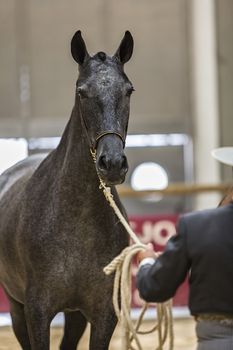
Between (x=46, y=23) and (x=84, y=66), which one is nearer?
(x=84, y=66)

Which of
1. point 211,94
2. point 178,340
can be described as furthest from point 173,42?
point 178,340

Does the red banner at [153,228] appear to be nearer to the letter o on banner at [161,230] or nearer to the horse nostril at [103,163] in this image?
the letter o on banner at [161,230]

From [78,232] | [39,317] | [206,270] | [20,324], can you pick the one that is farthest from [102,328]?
[206,270]

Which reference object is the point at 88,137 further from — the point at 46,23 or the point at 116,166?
the point at 46,23

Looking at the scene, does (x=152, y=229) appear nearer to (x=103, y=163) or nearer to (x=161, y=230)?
(x=161, y=230)

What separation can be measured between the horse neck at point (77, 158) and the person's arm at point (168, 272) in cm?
111

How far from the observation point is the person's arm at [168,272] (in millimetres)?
2744

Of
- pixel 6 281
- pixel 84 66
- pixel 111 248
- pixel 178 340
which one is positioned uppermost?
pixel 84 66

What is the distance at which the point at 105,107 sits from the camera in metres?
3.71

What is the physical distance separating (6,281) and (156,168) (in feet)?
24.4

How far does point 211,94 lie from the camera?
11.0 m

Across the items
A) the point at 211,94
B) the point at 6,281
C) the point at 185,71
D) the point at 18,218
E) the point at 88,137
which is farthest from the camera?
the point at 185,71

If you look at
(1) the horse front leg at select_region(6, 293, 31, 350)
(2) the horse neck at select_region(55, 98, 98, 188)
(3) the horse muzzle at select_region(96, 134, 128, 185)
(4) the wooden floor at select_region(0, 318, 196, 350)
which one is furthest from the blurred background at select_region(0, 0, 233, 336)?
(3) the horse muzzle at select_region(96, 134, 128, 185)

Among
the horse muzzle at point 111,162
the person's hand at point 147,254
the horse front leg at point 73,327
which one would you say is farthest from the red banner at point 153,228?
the person's hand at point 147,254
